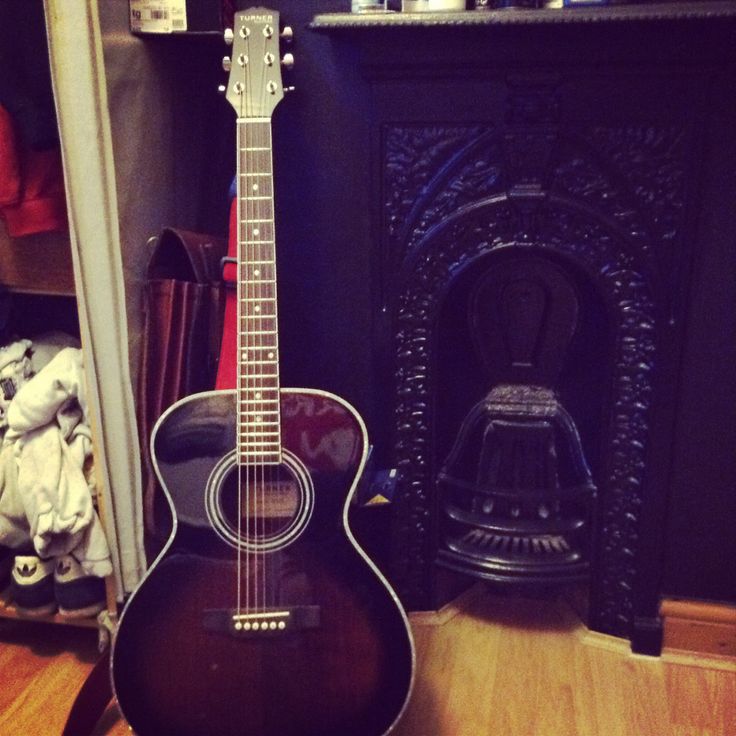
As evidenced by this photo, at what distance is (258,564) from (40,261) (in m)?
0.75

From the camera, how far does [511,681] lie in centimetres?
155

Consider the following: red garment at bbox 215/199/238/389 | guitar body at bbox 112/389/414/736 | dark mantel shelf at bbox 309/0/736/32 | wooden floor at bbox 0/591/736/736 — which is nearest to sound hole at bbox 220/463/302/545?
guitar body at bbox 112/389/414/736

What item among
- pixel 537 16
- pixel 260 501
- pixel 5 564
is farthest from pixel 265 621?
pixel 537 16

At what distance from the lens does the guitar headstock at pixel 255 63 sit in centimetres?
127

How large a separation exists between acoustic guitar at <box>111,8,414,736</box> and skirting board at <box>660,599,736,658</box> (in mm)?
676

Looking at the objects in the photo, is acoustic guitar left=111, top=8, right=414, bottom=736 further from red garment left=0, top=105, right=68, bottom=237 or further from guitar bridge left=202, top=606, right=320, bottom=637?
red garment left=0, top=105, right=68, bottom=237

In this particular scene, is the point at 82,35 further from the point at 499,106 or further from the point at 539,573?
the point at 539,573

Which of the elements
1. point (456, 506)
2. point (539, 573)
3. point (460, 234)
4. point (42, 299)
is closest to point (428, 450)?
point (456, 506)

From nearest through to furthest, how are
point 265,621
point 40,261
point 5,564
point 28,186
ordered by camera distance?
point 265,621, point 28,186, point 40,261, point 5,564

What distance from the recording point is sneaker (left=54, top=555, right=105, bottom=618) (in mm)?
1492

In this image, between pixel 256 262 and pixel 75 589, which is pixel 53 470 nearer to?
pixel 75 589

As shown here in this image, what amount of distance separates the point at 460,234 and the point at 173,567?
79 cm

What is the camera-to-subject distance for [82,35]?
1.26 m

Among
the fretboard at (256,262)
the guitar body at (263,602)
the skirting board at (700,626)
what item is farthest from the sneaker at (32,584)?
the skirting board at (700,626)
